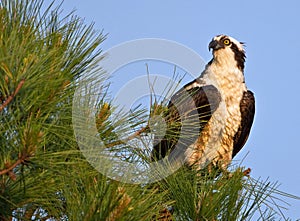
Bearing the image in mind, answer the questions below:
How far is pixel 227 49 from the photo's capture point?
20.9 feet

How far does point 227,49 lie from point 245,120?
2.38ft

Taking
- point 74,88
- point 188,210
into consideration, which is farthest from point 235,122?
point 74,88

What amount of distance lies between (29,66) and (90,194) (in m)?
0.59

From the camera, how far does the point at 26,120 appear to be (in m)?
3.07

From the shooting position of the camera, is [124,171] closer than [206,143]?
Yes

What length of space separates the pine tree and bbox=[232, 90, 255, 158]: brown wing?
2.18m

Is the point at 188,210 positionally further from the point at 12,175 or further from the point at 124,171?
the point at 12,175

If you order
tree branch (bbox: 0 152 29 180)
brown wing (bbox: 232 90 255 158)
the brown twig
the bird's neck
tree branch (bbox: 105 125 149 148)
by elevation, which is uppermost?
the bird's neck

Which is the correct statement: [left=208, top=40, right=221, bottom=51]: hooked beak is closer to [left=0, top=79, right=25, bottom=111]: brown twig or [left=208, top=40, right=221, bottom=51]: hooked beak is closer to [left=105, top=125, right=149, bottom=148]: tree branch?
[left=105, top=125, right=149, bottom=148]: tree branch

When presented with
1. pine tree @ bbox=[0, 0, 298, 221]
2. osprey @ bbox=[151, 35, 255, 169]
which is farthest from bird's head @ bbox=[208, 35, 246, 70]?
pine tree @ bbox=[0, 0, 298, 221]

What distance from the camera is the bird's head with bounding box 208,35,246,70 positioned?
6332 millimetres

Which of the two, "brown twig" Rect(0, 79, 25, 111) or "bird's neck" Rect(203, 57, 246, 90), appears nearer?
"brown twig" Rect(0, 79, 25, 111)

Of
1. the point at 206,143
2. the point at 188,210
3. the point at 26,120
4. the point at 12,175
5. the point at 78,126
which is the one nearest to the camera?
the point at 12,175

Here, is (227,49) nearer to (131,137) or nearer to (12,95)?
(131,137)
